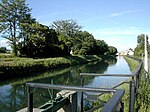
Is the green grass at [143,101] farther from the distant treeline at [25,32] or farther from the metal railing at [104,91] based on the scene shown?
the distant treeline at [25,32]

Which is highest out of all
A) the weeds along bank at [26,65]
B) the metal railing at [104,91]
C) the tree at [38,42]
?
the tree at [38,42]

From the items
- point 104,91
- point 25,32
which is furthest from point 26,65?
point 104,91

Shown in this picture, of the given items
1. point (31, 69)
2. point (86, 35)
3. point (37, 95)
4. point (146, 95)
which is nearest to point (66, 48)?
point (31, 69)

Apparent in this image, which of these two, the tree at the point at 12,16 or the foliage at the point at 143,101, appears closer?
the foliage at the point at 143,101

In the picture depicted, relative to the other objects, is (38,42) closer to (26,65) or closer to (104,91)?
(26,65)

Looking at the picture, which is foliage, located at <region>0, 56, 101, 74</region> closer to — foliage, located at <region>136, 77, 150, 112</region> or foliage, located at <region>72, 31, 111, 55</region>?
foliage, located at <region>136, 77, 150, 112</region>

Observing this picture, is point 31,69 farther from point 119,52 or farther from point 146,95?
point 119,52

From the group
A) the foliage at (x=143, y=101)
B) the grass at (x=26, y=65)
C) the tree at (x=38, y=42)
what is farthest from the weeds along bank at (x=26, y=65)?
the foliage at (x=143, y=101)

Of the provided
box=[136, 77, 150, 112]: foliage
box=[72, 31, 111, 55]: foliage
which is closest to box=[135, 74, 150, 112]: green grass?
box=[136, 77, 150, 112]: foliage

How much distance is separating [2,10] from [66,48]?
18.6m

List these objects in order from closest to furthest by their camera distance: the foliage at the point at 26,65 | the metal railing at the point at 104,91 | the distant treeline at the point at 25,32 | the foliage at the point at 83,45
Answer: the metal railing at the point at 104,91
the foliage at the point at 26,65
the distant treeline at the point at 25,32
the foliage at the point at 83,45

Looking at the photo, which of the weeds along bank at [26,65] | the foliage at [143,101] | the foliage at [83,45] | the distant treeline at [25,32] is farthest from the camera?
A: the foliage at [83,45]

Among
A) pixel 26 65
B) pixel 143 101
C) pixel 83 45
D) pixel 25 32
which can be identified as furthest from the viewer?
pixel 83 45

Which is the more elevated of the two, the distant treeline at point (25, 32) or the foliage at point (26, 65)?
the distant treeline at point (25, 32)
